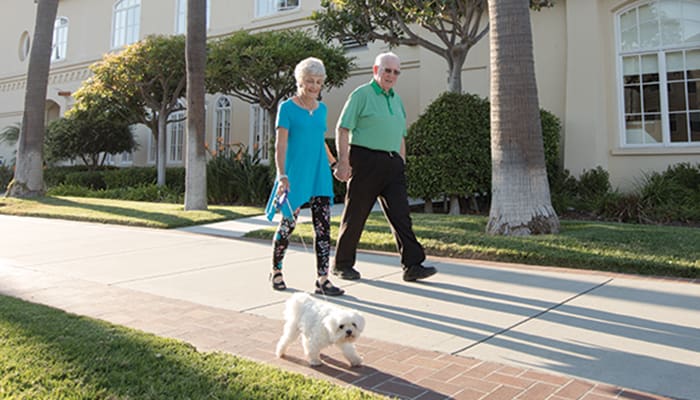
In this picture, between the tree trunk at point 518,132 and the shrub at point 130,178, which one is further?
the shrub at point 130,178

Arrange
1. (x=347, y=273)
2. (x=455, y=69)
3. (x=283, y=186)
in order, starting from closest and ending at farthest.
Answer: (x=283, y=186) < (x=347, y=273) < (x=455, y=69)

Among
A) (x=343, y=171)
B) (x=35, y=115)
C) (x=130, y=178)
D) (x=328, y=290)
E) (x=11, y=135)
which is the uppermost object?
(x=11, y=135)

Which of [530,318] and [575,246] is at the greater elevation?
[575,246]

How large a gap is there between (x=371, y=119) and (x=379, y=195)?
72 cm

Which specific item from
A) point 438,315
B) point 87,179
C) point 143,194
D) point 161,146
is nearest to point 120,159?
point 87,179

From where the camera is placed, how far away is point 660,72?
11.7 metres

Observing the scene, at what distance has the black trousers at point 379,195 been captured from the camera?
499cm

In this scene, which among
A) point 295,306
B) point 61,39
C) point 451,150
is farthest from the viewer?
point 61,39

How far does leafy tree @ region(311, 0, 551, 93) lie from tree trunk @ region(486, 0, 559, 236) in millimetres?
3441

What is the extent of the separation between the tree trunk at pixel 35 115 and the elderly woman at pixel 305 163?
45.4 feet

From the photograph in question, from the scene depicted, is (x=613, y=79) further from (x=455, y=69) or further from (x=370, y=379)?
(x=370, y=379)

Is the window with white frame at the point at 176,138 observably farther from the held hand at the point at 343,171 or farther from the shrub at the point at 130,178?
the held hand at the point at 343,171

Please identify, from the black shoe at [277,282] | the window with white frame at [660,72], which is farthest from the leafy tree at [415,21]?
the black shoe at [277,282]

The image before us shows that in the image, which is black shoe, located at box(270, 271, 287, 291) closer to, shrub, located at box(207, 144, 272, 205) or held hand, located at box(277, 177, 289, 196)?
held hand, located at box(277, 177, 289, 196)
